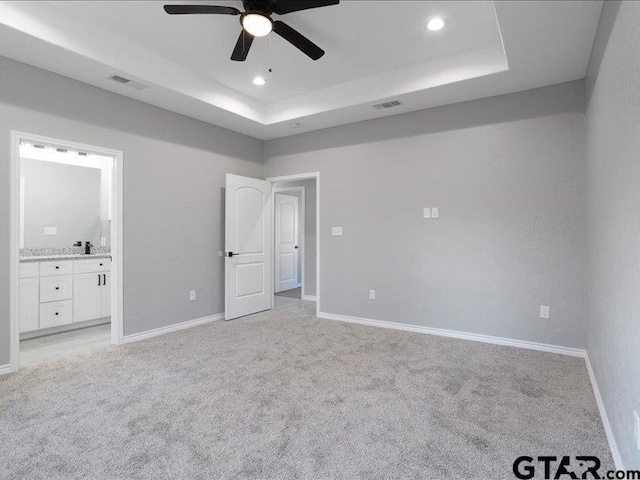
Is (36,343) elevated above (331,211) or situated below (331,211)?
below

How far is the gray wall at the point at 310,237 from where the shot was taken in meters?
6.48

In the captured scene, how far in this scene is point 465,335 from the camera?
3875 mm

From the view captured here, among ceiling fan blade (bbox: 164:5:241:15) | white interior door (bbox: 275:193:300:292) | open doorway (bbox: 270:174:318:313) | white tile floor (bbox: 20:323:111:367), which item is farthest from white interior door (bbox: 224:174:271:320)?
ceiling fan blade (bbox: 164:5:241:15)

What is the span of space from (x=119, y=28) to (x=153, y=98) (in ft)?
2.79

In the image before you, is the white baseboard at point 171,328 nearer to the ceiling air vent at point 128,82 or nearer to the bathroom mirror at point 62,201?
the bathroom mirror at point 62,201

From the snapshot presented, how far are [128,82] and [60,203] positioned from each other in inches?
93.7

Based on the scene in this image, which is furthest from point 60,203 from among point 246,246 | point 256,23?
point 256,23

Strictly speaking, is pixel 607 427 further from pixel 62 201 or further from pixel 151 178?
pixel 62 201

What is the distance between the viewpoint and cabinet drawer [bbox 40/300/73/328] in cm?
407

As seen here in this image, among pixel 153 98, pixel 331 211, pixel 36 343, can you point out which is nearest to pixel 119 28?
pixel 153 98

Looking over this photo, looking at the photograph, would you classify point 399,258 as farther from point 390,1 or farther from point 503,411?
point 390,1

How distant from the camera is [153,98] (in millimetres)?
3789

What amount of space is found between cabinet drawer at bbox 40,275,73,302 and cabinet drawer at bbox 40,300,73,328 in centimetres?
7

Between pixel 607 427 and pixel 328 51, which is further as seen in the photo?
pixel 328 51
